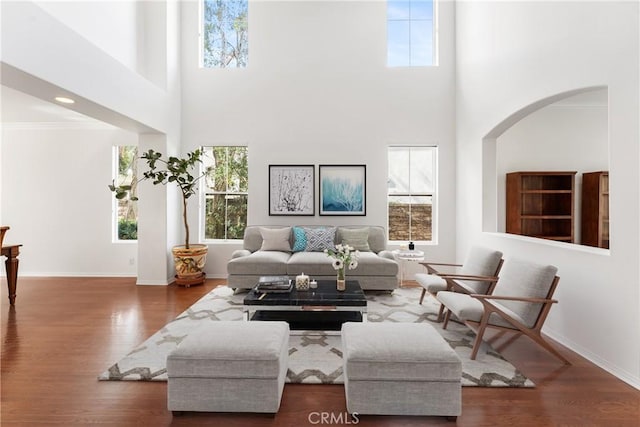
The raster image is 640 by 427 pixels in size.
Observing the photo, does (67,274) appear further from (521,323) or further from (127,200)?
(521,323)

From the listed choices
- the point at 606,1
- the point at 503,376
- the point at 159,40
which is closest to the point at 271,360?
the point at 503,376

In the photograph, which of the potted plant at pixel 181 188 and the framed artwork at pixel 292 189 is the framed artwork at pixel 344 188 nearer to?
the framed artwork at pixel 292 189

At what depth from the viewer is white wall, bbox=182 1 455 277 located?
557 centimetres

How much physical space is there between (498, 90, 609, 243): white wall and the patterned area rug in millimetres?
2821

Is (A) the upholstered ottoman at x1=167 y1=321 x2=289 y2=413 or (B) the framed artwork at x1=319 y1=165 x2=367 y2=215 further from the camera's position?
(B) the framed artwork at x1=319 y1=165 x2=367 y2=215

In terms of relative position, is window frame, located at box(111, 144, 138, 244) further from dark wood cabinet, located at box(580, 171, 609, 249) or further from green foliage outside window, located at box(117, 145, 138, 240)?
dark wood cabinet, located at box(580, 171, 609, 249)

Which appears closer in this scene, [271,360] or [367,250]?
[271,360]

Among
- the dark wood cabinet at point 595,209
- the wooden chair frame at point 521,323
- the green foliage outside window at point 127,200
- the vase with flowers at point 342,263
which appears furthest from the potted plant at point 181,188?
the dark wood cabinet at point 595,209

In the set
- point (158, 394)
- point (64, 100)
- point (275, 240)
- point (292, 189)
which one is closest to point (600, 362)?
point (158, 394)

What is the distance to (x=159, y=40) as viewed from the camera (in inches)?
202

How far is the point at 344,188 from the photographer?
5.59 m

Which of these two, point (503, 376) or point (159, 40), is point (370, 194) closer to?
point (503, 376)

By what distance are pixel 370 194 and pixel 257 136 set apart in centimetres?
230

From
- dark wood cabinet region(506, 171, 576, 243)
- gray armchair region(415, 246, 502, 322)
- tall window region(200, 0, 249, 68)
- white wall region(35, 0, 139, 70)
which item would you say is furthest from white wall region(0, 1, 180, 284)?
dark wood cabinet region(506, 171, 576, 243)
